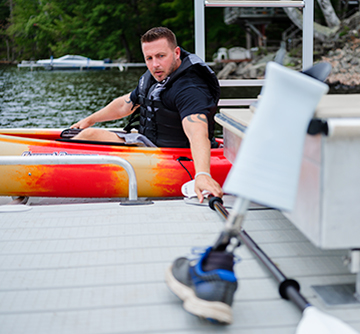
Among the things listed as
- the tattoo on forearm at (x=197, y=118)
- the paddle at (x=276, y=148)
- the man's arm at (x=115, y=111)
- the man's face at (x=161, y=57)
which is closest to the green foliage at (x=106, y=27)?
the man's arm at (x=115, y=111)

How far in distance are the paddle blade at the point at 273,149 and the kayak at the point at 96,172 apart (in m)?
1.78

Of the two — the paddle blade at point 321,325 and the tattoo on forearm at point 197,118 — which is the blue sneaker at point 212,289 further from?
the tattoo on forearm at point 197,118

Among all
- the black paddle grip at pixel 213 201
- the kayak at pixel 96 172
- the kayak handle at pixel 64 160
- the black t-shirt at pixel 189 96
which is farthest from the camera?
the kayak at pixel 96 172

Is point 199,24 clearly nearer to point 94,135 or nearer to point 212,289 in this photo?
point 94,135

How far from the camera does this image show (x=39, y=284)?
132 cm

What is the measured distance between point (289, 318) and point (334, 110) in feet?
1.75

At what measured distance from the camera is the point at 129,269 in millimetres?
1390

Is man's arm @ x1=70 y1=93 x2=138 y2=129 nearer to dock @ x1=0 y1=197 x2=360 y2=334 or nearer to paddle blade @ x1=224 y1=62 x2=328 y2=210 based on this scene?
dock @ x1=0 y1=197 x2=360 y2=334

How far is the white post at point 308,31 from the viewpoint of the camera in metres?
2.92

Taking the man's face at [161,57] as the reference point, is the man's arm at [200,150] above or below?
below

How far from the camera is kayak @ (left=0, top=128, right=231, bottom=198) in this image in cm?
282

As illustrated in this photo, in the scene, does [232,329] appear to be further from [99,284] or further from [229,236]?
[99,284]

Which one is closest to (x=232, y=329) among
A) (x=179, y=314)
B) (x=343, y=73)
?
(x=179, y=314)

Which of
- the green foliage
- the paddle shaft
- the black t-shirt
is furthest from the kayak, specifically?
the green foliage
